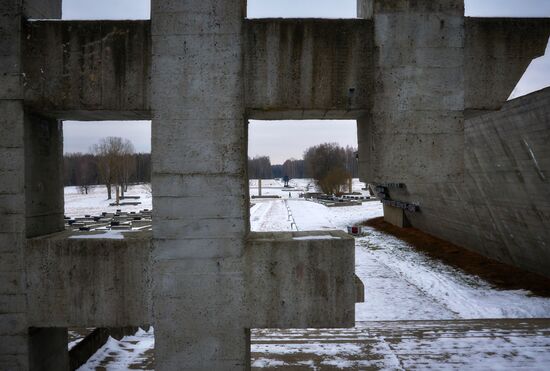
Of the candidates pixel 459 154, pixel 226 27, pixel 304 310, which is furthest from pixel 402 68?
pixel 304 310

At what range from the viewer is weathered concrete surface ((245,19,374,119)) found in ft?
13.6

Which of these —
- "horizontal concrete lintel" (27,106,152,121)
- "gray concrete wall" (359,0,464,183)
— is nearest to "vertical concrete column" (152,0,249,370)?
"horizontal concrete lintel" (27,106,152,121)

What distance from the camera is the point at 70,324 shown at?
13.9 feet

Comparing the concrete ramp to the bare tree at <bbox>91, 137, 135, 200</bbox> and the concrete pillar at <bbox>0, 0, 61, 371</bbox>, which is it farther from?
the bare tree at <bbox>91, 137, 135, 200</bbox>

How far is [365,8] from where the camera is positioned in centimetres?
448

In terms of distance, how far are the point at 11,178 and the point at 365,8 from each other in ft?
16.9

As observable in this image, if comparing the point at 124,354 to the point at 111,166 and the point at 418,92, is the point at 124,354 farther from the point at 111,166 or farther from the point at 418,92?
the point at 111,166

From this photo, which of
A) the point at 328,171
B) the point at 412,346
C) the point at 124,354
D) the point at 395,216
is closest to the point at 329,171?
the point at 328,171

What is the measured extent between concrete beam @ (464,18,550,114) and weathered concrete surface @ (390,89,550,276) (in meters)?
5.92

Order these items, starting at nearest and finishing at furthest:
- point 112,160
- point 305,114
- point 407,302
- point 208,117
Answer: point 208,117
point 305,114
point 407,302
point 112,160

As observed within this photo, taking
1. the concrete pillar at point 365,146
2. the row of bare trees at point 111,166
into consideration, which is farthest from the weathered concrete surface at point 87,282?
the row of bare trees at point 111,166

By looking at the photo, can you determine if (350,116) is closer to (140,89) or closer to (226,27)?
(226,27)

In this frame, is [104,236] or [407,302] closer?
[104,236]

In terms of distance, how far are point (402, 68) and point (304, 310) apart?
3.37m
